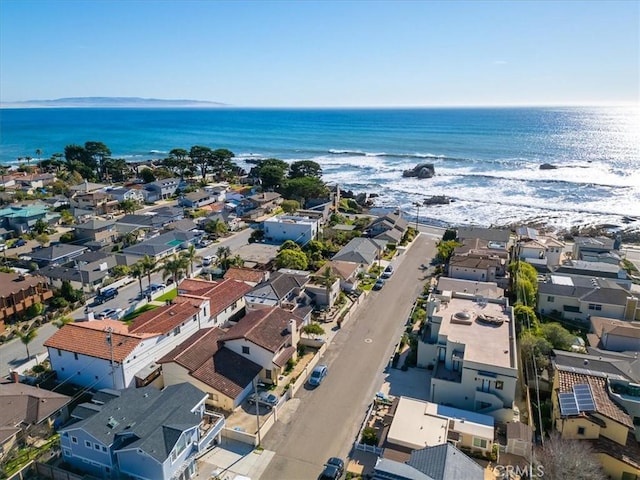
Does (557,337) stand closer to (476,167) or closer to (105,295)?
(105,295)

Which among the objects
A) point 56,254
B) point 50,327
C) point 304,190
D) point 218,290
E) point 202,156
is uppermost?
point 202,156

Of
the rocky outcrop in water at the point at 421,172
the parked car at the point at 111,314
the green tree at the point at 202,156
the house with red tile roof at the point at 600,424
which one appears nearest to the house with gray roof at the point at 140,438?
the parked car at the point at 111,314

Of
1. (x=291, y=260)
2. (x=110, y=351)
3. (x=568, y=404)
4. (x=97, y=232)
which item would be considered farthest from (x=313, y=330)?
(x=97, y=232)

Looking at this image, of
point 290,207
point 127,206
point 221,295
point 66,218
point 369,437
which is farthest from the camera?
point 127,206

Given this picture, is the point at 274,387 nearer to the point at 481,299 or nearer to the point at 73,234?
the point at 481,299

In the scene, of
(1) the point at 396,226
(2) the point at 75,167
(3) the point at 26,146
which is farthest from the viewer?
(3) the point at 26,146

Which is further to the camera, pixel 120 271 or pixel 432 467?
pixel 120 271

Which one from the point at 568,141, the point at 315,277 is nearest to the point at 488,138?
the point at 568,141
